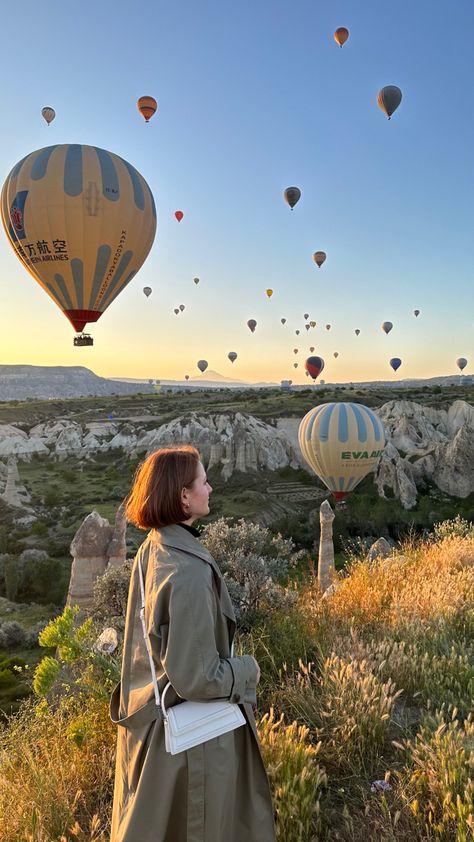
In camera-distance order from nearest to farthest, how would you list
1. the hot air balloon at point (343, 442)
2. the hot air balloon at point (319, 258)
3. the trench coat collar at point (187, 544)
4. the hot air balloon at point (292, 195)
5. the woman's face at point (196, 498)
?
1. the trench coat collar at point (187, 544)
2. the woman's face at point (196, 498)
3. the hot air balloon at point (343, 442)
4. the hot air balloon at point (292, 195)
5. the hot air balloon at point (319, 258)

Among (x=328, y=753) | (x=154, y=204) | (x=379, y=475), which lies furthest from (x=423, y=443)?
(x=328, y=753)

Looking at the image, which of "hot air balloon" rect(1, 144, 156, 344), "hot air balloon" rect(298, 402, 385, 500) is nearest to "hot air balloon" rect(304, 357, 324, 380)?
"hot air balloon" rect(298, 402, 385, 500)

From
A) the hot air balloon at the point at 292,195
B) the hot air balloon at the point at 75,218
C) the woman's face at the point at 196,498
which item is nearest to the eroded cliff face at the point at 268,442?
the hot air balloon at the point at 292,195

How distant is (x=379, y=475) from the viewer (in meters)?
38.8

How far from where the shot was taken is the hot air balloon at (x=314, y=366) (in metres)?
38.7

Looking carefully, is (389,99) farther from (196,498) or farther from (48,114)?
(196,498)

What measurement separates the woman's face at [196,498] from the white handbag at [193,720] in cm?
40

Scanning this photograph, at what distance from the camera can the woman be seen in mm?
1659

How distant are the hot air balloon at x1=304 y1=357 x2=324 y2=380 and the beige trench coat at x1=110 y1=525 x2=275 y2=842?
37.4 meters

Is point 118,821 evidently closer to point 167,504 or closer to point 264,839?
point 264,839

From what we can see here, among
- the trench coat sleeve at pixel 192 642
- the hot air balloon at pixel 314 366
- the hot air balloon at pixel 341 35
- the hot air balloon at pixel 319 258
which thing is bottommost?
the trench coat sleeve at pixel 192 642

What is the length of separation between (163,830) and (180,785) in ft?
0.61

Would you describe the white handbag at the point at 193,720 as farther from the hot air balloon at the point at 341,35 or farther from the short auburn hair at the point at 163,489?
the hot air balloon at the point at 341,35

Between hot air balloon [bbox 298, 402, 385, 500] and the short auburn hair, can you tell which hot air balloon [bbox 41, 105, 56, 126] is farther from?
the short auburn hair
